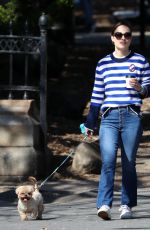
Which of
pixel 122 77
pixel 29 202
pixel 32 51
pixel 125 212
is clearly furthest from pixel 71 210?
pixel 32 51

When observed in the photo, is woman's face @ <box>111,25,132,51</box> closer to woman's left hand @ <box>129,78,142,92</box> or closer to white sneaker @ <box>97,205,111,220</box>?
woman's left hand @ <box>129,78,142,92</box>

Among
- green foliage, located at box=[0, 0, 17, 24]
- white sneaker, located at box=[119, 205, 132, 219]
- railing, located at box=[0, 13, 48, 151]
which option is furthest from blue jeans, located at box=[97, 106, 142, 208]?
green foliage, located at box=[0, 0, 17, 24]

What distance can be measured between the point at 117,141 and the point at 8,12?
5144mm

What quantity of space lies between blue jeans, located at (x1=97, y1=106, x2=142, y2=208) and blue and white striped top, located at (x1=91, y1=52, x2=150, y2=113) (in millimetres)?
81

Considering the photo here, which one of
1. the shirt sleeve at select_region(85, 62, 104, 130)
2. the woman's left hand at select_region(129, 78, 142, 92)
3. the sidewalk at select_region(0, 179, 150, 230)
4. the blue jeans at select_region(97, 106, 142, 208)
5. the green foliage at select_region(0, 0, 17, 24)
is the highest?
the green foliage at select_region(0, 0, 17, 24)

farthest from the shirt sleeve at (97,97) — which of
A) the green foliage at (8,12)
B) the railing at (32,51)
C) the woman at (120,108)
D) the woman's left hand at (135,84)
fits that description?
the green foliage at (8,12)

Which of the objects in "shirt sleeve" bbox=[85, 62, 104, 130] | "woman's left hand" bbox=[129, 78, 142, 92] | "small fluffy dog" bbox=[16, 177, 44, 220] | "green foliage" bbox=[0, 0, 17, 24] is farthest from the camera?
"green foliage" bbox=[0, 0, 17, 24]

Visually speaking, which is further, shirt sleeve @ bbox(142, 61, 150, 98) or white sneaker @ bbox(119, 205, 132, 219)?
white sneaker @ bbox(119, 205, 132, 219)

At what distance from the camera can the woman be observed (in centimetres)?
739

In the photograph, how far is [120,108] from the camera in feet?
24.3

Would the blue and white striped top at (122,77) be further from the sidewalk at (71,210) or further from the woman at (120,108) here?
the sidewalk at (71,210)

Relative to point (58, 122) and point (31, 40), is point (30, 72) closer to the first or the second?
point (58, 122)

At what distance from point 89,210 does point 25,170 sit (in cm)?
149

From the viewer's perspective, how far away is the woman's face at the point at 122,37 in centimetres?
737
